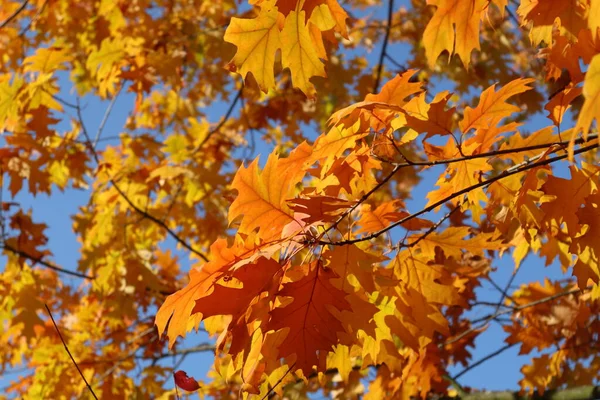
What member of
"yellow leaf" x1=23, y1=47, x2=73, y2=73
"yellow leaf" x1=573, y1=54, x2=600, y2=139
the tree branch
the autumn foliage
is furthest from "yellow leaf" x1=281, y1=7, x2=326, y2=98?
"yellow leaf" x1=23, y1=47, x2=73, y2=73

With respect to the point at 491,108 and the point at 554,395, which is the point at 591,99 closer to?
the point at 491,108

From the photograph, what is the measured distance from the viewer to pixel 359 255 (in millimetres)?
1539

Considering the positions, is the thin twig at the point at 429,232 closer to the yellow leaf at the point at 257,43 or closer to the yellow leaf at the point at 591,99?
the yellow leaf at the point at 257,43

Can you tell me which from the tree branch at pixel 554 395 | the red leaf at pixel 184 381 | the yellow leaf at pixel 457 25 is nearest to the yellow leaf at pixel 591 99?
the yellow leaf at pixel 457 25

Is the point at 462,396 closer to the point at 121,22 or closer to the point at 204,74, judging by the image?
the point at 121,22

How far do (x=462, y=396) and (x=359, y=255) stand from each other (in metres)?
1.89

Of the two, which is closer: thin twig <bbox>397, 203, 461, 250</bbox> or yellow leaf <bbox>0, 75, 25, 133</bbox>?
thin twig <bbox>397, 203, 461, 250</bbox>

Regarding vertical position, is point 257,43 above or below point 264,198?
above

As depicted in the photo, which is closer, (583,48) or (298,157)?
(583,48)

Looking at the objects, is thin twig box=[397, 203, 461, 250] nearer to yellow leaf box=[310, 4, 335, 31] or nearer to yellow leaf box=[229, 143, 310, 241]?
yellow leaf box=[229, 143, 310, 241]

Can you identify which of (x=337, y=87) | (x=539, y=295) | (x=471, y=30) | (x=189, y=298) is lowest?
(x=189, y=298)

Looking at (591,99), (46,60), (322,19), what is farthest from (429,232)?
(46,60)

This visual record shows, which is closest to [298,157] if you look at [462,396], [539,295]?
[462,396]

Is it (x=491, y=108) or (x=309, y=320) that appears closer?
(x=309, y=320)
